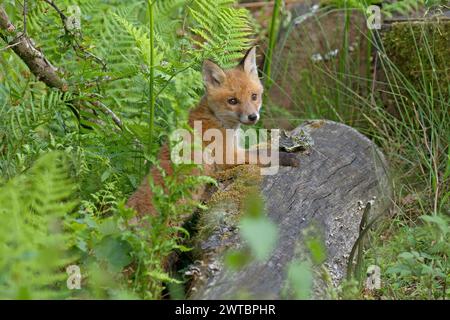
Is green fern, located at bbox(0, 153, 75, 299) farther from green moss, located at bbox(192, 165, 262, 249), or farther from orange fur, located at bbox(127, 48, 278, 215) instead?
orange fur, located at bbox(127, 48, 278, 215)

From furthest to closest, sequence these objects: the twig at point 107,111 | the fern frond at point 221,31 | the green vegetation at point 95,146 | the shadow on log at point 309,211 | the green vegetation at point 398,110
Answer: the twig at point 107,111, the fern frond at point 221,31, the green vegetation at point 398,110, the shadow on log at point 309,211, the green vegetation at point 95,146

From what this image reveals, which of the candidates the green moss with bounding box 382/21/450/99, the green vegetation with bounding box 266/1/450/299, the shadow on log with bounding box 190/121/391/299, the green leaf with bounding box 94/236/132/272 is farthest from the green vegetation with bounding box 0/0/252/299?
the green moss with bounding box 382/21/450/99

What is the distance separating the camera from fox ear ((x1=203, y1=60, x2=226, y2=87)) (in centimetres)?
617

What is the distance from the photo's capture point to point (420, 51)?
7.63 m

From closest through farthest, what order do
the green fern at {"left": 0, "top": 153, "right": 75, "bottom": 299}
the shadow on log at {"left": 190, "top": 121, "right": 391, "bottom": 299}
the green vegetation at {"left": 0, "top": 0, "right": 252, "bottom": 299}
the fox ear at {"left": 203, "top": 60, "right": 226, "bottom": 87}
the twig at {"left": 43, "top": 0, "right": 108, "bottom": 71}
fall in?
the green fern at {"left": 0, "top": 153, "right": 75, "bottom": 299}, the green vegetation at {"left": 0, "top": 0, "right": 252, "bottom": 299}, the shadow on log at {"left": 190, "top": 121, "right": 391, "bottom": 299}, the fox ear at {"left": 203, "top": 60, "right": 226, "bottom": 87}, the twig at {"left": 43, "top": 0, "right": 108, "bottom": 71}

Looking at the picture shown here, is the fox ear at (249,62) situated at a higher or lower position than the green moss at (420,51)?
lower

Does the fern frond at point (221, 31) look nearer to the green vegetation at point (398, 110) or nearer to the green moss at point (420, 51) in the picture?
the green vegetation at point (398, 110)

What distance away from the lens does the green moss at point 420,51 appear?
7.34 meters

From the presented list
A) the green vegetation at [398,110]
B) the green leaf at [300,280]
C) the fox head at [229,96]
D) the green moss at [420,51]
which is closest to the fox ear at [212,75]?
the fox head at [229,96]

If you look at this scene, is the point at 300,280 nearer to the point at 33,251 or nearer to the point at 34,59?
the point at 33,251

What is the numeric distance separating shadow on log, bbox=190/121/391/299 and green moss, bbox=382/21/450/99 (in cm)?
133

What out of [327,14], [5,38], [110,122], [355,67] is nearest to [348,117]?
[355,67]

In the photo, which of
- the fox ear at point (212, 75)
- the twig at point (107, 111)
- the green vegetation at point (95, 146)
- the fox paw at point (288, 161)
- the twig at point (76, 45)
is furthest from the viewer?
the twig at point (107, 111)

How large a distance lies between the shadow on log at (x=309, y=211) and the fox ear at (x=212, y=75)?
930 mm
